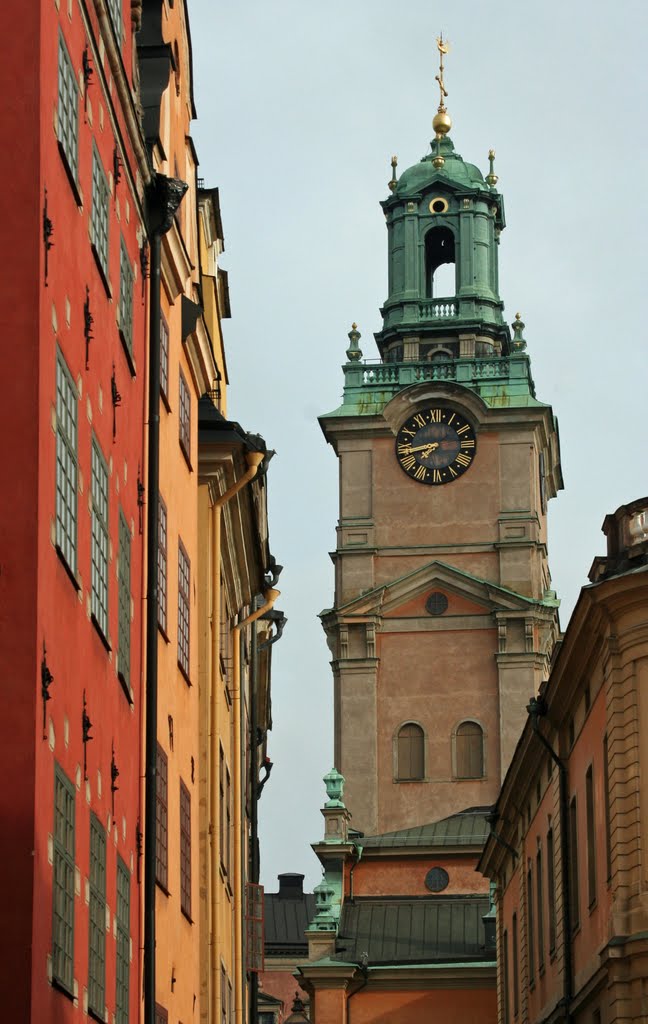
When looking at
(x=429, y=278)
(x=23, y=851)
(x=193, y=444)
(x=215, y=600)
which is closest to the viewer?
(x=23, y=851)

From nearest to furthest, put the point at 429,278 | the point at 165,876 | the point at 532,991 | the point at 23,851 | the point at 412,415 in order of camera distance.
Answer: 1. the point at 23,851
2. the point at 165,876
3. the point at 532,991
4. the point at 412,415
5. the point at 429,278

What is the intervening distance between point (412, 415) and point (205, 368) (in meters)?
49.4

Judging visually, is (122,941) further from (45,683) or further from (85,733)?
(45,683)

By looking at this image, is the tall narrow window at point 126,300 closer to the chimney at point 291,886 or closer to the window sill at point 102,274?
the window sill at point 102,274

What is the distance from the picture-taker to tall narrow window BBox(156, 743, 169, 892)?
2053cm

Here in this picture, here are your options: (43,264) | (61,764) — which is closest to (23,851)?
(61,764)

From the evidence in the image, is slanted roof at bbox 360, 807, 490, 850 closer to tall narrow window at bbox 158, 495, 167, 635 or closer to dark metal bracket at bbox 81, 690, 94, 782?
tall narrow window at bbox 158, 495, 167, 635

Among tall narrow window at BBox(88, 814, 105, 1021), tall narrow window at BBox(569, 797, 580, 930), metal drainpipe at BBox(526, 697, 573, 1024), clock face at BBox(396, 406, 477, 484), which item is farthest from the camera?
clock face at BBox(396, 406, 477, 484)

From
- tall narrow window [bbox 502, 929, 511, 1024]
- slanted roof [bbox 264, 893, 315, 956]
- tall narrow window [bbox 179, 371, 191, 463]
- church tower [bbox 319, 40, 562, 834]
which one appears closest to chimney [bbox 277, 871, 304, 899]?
slanted roof [bbox 264, 893, 315, 956]

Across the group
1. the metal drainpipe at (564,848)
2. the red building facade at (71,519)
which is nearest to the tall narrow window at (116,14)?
the red building facade at (71,519)

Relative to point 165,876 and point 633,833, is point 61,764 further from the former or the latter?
point 633,833

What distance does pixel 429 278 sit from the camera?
3214 inches

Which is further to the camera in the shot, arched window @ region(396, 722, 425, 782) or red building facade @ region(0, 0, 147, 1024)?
arched window @ region(396, 722, 425, 782)

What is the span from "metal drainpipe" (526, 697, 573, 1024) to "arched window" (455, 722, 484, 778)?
123ft
